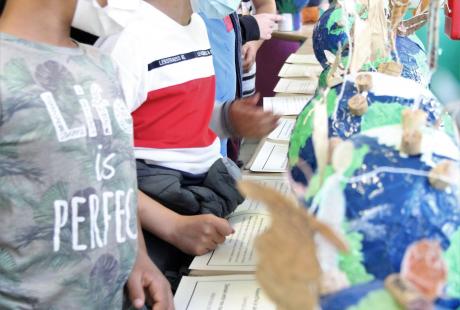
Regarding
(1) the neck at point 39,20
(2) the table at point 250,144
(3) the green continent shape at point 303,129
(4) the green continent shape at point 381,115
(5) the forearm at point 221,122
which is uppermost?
(1) the neck at point 39,20

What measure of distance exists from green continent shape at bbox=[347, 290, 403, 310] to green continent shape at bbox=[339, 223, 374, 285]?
0.10ft

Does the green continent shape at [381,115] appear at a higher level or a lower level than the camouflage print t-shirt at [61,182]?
higher

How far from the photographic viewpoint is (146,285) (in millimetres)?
711

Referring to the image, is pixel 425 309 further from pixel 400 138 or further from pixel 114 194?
pixel 114 194

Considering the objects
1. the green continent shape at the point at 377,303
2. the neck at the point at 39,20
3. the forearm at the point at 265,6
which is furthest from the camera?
the forearm at the point at 265,6

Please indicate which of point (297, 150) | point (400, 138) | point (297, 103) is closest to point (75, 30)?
point (297, 150)

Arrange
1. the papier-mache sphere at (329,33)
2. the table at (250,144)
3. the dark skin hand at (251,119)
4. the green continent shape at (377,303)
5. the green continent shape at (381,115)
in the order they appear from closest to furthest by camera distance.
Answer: the green continent shape at (377,303) < the green continent shape at (381,115) < the dark skin hand at (251,119) < the papier-mache sphere at (329,33) < the table at (250,144)

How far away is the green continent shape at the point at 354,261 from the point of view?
37 cm

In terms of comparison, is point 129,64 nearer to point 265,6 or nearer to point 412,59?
point 412,59

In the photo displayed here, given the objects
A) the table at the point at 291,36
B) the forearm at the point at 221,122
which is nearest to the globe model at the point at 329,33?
the forearm at the point at 221,122

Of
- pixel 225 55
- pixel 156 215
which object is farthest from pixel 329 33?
pixel 156 215

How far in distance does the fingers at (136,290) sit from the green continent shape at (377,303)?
400mm

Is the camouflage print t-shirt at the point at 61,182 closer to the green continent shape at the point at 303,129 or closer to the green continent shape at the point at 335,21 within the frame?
the green continent shape at the point at 303,129

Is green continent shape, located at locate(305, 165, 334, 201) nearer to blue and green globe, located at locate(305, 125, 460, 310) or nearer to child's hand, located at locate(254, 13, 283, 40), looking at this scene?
blue and green globe, located at locate(305, 125, 460, 310)
